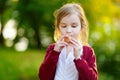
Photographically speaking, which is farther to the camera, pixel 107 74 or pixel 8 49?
pixel 8 49

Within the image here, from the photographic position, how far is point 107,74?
8.20 metres

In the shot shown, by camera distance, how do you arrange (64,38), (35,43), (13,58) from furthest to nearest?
(35,43) < (13,58) < (64,38)

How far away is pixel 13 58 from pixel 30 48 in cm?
131

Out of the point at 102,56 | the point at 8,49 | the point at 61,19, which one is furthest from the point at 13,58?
the point at 61,19

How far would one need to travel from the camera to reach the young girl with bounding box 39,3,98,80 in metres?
3.57

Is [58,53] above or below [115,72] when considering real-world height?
above

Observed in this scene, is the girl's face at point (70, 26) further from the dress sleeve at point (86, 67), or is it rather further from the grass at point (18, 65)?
the grass at point (18, 65)

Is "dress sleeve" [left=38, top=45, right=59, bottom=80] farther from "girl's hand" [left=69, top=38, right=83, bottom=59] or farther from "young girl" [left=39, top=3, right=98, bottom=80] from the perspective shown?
"girl's hand" [left=69, top=38, right=83, bottom=59]

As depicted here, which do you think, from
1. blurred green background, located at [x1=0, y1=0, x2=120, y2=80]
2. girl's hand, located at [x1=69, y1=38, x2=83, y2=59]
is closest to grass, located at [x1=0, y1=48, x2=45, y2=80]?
blurred green background, located at [x1=0, y1=0, x2=120, y2=80]

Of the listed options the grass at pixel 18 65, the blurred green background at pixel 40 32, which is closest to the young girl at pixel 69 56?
the grass at pixel 18 65

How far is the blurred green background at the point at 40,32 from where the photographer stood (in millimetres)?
8188

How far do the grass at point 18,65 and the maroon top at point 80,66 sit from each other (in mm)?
3708

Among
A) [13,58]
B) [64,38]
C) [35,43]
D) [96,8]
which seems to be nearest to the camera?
[64,38]

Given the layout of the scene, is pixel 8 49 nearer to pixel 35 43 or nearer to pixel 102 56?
pixel 35 43
